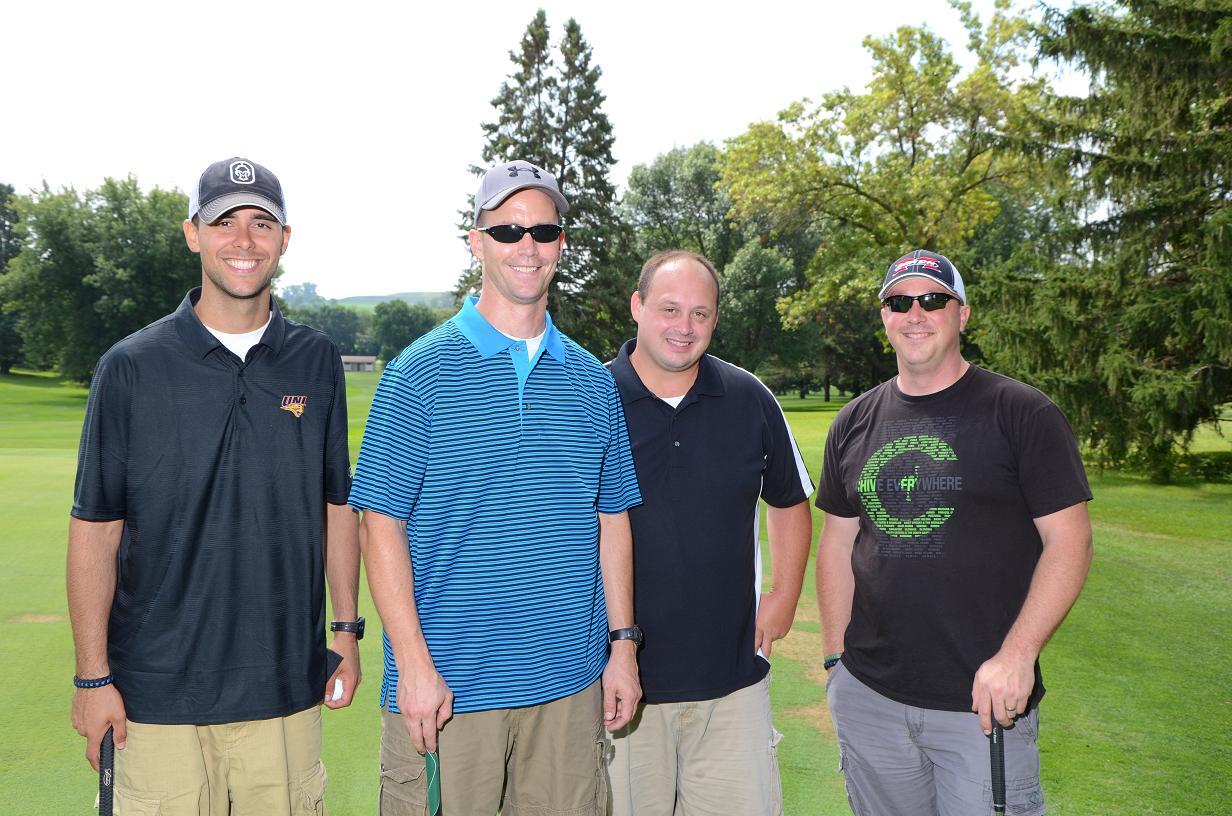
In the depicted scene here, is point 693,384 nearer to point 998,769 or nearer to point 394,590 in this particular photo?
point 394,590

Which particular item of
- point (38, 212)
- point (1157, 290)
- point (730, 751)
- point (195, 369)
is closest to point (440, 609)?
point (195, 369)

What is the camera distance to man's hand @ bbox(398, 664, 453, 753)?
2240 mm

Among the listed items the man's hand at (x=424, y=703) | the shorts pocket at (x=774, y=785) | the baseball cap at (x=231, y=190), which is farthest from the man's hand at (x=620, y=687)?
the baseball cap at (x=231, y=190)

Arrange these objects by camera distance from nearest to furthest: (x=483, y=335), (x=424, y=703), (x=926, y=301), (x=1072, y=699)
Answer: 1. (x=424, y=703)
2. (x=483, y=335)
3. (x=926, y=301)
4. (x=1072, y=699)

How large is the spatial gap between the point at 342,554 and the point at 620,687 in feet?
3.31

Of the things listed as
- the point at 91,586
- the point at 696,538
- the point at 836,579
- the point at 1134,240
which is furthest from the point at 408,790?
the point at 1134,240

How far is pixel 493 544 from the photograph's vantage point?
7.68ft

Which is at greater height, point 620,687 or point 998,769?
point 620,687

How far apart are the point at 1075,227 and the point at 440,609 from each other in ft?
55.8

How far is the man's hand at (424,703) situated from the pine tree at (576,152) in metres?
34.2

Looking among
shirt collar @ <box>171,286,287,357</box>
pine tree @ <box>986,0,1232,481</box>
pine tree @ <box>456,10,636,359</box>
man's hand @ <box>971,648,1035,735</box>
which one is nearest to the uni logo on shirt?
Result: shirt collar @ <box>171,286,287,357</box>

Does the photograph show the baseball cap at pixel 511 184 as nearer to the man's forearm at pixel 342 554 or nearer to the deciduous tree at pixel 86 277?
the man's forearm at pixel 342 554

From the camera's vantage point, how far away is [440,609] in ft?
7.71

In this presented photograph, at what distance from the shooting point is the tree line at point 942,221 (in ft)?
48.6
